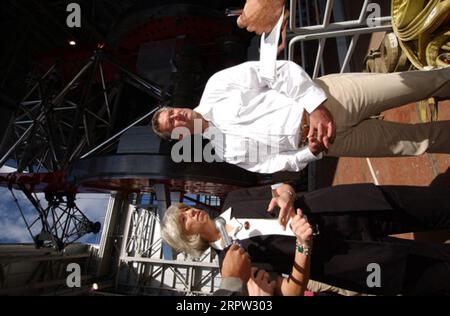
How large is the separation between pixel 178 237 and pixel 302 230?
0.75 metres

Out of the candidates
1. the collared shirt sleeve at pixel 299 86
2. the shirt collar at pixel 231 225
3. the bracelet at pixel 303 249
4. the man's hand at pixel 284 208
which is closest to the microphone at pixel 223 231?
the shirt collar at pixel 231 225

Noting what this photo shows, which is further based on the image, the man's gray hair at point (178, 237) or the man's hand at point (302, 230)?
the man's gray hair at point (178, 237)

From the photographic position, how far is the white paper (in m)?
1.51

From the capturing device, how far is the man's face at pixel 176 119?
6.52 ft

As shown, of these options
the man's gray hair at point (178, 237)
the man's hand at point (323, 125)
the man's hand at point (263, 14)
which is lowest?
the man's gray hair at point (178, 237)

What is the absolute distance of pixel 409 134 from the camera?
76.2 inches

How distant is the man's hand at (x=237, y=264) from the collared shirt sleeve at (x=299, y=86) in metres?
0.89

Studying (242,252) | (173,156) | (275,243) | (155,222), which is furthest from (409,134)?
(155,222)

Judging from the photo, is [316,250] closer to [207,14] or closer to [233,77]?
[233,77]

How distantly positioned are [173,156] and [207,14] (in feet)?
7.57

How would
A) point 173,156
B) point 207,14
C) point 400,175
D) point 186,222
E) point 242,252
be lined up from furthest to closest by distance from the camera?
point 207,14
point 173,156
point 400,175
point 186,222
point 242,252

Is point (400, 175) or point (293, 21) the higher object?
point (293, 21)

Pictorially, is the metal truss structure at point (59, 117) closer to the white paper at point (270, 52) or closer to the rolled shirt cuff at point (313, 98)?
the white paper at point (270, 52)

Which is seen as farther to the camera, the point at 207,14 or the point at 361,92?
the point at 207,14
